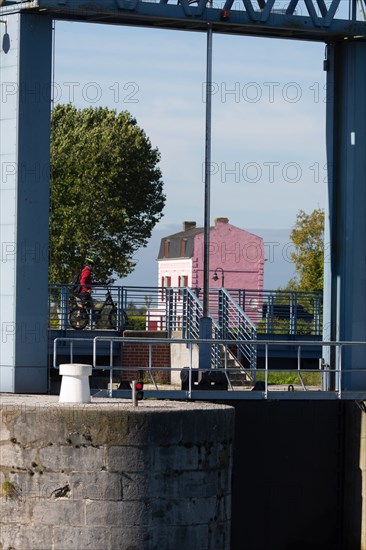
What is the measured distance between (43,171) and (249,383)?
6.07m

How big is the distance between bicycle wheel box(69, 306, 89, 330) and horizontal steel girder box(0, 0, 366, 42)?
5.74 m

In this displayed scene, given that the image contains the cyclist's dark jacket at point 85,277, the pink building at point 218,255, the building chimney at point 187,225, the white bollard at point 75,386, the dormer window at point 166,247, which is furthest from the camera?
the building chimney at point 187,225

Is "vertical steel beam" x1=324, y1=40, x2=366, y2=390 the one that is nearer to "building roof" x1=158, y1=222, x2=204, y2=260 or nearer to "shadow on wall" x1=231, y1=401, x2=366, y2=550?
"shadow on wall" x1=231, y1=401, x2=366, y2=550

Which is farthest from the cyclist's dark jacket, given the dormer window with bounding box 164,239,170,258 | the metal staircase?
the dormer window with bounding box 164,239,170,258

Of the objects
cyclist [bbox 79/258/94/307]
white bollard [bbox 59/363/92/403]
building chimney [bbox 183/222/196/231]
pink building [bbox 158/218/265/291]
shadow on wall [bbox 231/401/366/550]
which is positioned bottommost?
shadow on wall [bbox 231/401/366/550]

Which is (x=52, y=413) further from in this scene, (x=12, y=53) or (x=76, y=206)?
(x=76, y=206)

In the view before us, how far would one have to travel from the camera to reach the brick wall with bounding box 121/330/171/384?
27.6 metres

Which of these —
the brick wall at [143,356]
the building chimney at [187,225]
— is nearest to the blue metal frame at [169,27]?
the brick wall at [143,356]

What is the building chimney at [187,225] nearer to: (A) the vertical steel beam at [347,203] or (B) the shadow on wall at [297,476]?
(A) the vertical steel beam at [347,203]

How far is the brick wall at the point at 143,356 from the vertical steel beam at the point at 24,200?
401 cm

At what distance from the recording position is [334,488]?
25188 mm

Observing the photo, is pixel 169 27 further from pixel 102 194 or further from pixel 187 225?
pixel 187 225

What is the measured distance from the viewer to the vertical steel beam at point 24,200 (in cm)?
2302

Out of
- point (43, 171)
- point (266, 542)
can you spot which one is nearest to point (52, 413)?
point (43, 171)
